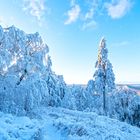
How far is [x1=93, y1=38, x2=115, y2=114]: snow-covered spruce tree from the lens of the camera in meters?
49.7

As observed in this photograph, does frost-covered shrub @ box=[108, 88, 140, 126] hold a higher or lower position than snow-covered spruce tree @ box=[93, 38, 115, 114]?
lower

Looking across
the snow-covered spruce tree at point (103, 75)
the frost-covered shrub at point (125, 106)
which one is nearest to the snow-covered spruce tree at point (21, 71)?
the snow-covered spruce tree at point (103, 75)

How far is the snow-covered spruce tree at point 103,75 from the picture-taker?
49719mm

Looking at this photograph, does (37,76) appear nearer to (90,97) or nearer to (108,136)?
(108,136)

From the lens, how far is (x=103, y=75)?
165 ft

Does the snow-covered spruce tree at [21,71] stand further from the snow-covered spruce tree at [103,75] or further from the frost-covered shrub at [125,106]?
the frost-covered shrub at [125,106]

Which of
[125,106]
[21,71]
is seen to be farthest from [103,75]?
[21,71]

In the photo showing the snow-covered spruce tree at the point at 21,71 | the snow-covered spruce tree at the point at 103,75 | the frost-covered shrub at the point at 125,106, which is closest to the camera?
the snow-covered spruce tree at the point at 21,71

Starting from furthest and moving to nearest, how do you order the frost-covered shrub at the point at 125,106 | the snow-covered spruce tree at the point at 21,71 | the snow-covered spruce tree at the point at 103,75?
the frost-covered shrub at the point at 125,106 → the snow-covered spruce tree at the point at 103,75 → the snow-covered spruce tree at the point at 21,71

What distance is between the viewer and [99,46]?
5134 centimetres

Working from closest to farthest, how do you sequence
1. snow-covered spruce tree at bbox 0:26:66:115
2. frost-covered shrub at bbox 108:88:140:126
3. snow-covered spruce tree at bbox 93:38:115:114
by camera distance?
snow-covered spruce tree at bbox 0:26:66:115 → snow-covered spruce tree at bbox 93:38:115:114 → frost-covered shrub at bbox 108:88:140:126

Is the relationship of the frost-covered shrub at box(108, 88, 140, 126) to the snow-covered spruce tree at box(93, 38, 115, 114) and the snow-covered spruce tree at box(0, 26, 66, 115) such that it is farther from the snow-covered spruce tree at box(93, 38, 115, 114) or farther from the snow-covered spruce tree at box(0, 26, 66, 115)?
the snow-covered spruce tree at box(0, 26, 66, 115)

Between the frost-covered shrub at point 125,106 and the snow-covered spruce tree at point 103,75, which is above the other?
the snow-covered spruce tree at point 103,75

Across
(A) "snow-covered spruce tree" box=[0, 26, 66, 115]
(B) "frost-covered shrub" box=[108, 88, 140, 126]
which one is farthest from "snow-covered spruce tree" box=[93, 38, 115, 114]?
(A) "snow-covered spruce tree" box=[0, 26, 66, 115]
